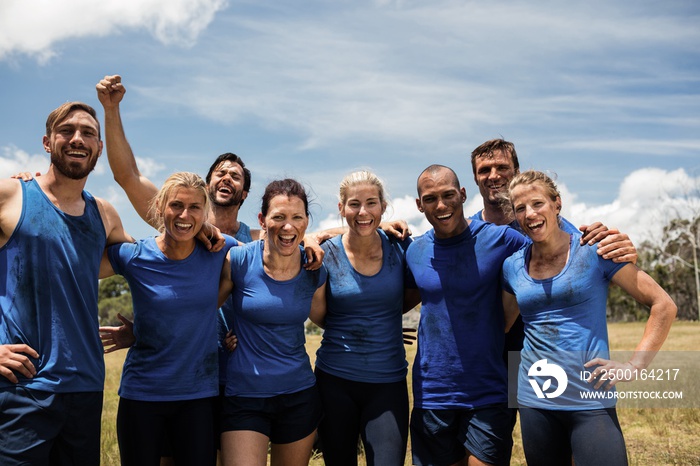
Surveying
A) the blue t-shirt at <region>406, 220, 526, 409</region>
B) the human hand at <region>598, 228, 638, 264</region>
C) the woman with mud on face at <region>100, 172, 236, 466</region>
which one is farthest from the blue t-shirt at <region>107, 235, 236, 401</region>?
the human hand at <region>598, 228, 638, 264</region>

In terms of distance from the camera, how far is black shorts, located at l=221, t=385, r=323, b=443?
4902mm

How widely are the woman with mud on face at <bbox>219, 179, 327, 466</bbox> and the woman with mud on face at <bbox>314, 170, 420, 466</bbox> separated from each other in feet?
0.71

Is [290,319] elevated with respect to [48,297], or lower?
lower

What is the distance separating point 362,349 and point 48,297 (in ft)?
7.48

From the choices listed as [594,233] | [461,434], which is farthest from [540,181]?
[461,434]

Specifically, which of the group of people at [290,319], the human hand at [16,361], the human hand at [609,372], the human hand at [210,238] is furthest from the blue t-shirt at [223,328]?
the human hand at [609,372]

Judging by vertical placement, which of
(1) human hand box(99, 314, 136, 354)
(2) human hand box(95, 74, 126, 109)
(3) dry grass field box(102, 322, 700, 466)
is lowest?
(3) dry grass field box(102, 322, 700, 466)

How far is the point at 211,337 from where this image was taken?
4.91m

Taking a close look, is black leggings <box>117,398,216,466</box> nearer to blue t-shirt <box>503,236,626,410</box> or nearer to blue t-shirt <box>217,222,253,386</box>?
blue t-shirt <box>217,222,253,386</box>

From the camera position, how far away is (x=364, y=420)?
521 cm

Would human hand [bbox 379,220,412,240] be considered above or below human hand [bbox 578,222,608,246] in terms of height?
above

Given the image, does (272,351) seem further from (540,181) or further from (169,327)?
(540,181)

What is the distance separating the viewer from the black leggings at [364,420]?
5125 millimetres

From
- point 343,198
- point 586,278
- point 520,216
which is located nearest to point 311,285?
point 343,198
